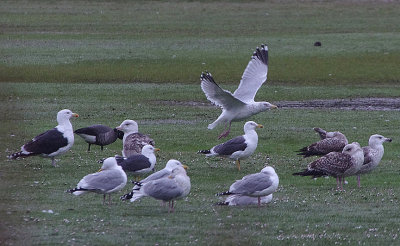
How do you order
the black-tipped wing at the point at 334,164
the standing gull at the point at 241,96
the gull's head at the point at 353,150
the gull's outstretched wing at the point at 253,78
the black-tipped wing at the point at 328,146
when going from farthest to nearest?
the gull's outstretched wing at the point at 253,78, the standing gull at the point at 241,96, the black-tipped wing at the point at 328,146, the gull's head at the point at 353,150, the black-tipped wing at the point at 334,164

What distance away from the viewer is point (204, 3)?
185 feet

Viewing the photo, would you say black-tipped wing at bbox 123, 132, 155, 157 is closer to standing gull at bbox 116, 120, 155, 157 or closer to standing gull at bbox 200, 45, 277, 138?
standing gull at bbox 116, 120, 155, 157

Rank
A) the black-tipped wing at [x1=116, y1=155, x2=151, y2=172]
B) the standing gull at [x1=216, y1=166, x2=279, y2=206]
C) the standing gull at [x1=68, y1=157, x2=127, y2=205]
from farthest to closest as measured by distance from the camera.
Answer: the black-tipped wing at [x1=116, y1=155, x2=151, y2=172], the standing gull at [x1=216, y1=166, x2=279, y2=206], the standing gull at [x1=68, y1=157, x2=127, y2=205]

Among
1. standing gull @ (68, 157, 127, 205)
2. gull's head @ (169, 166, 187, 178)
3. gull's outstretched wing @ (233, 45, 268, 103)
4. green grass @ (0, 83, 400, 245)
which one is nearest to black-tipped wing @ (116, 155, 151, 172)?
green grass @ (0, 83, 400, 245)

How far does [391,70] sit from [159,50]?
1030 cm

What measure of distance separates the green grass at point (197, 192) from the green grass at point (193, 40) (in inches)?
272

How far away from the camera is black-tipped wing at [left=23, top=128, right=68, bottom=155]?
Answer: 49.7 ft

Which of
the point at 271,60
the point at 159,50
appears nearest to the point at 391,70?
the point at 271,60

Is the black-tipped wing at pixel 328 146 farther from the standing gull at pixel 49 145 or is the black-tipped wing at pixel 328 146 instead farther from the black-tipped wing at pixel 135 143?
the standing gull at pixel 49 145

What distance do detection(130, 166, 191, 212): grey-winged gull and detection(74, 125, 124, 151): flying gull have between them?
5.72 meters

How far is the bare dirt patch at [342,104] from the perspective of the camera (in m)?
25.7

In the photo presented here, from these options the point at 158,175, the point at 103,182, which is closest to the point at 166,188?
the point at 158,175

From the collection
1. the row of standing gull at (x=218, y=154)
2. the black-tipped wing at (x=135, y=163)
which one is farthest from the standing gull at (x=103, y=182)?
the black-tipped wing at (x=135, y=163)

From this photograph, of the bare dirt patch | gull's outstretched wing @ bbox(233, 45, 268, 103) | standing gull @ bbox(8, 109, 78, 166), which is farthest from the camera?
the bare dirt patch
